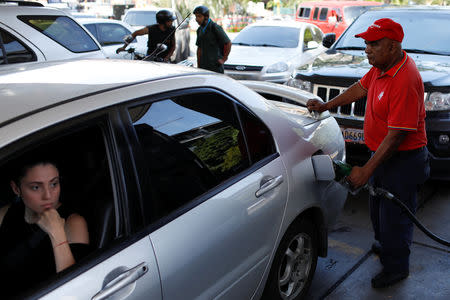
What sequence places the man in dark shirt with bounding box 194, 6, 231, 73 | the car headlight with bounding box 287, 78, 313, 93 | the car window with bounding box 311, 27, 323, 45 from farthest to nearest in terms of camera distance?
1. the car window with bounding box 311, 27, 323, 45
2. the man in dark shirt with bounding box 194, 6, 231, 73
3. the car headlight with bounding box 287, 78, 313, 93

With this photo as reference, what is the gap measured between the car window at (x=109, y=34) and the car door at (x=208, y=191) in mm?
8773

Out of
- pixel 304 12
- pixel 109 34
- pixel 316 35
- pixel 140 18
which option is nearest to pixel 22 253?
pixel 109 34

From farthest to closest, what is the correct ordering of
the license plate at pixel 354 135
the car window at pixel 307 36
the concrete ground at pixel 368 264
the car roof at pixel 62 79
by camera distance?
the car window at pixel 307 36
the license plate at pixel 354 135
the concrete ground at pixel 368 264
the car roof at pixel 62 79

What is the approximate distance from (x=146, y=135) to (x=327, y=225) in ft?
5.41

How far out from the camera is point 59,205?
6.07ft

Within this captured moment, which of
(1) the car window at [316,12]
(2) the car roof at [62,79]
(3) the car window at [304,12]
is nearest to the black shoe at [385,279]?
(2) the car roof at [62,79]

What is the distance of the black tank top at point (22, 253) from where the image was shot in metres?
1.55

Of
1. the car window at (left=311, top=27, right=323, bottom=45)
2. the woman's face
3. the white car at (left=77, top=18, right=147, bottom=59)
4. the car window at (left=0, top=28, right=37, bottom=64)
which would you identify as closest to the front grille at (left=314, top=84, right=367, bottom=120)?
the car window at (left=0, top=28, right=37, bottom=64)

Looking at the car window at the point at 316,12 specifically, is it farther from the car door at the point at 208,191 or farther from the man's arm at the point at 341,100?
the car door at the point at 208,191

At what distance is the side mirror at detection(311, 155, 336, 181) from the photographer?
2.78 metres

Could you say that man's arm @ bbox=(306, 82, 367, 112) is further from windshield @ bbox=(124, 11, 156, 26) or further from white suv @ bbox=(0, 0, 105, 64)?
windshield @ bbox=(124, 11, 156, 26)

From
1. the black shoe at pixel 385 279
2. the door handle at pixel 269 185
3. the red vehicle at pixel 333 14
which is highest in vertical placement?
the door handle at pixel 269 185

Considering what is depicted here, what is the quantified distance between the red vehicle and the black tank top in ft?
57.9

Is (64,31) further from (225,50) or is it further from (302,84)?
(302,84)
